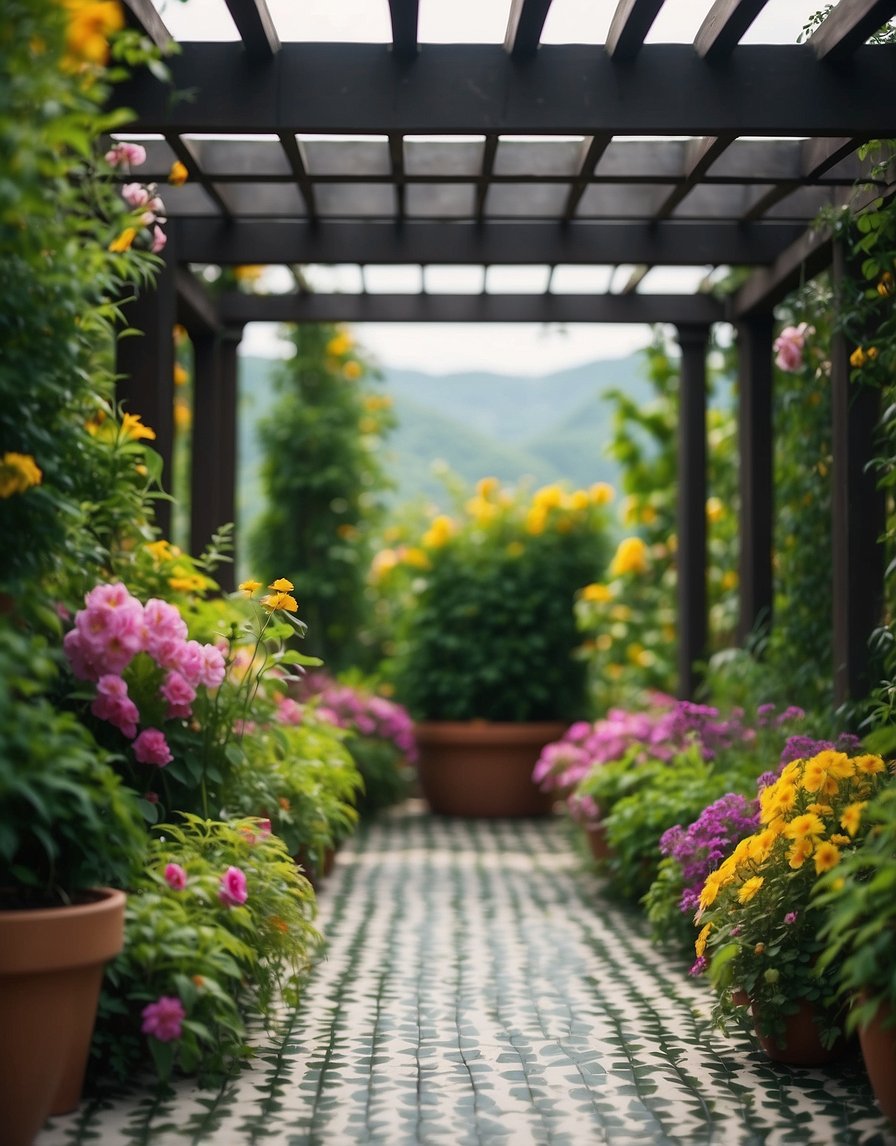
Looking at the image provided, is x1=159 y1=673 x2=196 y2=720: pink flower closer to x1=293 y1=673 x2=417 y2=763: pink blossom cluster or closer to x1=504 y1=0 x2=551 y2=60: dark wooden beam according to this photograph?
x1=504 y1=0 x2=551 y2=60: dark wooden beam

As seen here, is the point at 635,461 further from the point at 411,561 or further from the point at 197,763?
the point at 197,763

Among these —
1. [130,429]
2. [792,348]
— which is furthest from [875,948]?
[792,348]

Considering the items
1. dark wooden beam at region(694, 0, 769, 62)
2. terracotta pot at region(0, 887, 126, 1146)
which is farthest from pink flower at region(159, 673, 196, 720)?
dark wooden beam at region(694, 0, 769, 62)

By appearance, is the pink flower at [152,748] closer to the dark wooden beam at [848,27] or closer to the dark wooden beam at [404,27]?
the dark wooden beam at [404,27]

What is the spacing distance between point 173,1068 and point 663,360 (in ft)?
19.9

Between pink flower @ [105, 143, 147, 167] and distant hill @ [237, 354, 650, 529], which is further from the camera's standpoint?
distant hill @ [237, 354, 650, 529]

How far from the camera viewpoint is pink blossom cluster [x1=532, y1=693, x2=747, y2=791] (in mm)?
5473

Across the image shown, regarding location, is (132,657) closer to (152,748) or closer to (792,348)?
(152,748)

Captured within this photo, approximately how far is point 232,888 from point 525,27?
8.53ft

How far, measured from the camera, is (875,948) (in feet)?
8.43

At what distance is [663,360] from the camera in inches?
328

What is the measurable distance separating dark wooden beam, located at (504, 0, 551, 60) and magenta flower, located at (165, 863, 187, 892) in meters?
2.56

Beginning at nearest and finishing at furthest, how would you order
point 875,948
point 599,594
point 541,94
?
point 875,948
point 541,94
point 599,594

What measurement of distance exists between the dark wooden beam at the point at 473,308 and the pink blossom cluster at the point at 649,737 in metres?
2.06
